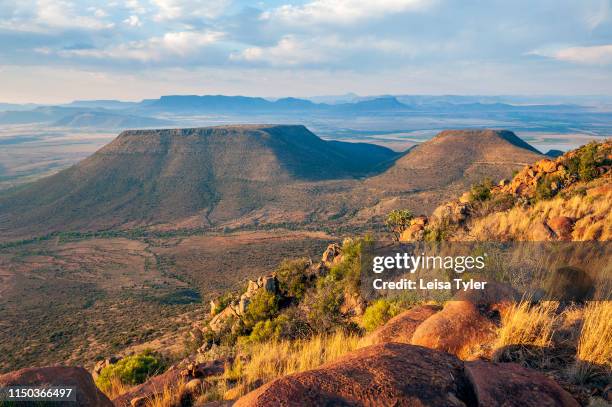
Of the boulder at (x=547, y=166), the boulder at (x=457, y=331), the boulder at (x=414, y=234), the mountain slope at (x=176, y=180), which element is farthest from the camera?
the mountain slope at (x=176, y=180)

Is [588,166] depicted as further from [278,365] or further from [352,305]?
[278,365]

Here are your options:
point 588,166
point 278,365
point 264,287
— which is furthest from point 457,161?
point 278,365

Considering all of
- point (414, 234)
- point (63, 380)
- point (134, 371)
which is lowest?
point (134, 371)

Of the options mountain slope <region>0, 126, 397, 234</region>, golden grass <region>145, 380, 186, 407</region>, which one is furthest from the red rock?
mountain slope <region>0, 126, 397, 234</region>

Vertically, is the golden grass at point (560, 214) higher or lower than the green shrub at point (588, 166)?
lower

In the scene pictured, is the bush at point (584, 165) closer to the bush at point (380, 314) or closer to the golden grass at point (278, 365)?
the bush at point (380, 314)

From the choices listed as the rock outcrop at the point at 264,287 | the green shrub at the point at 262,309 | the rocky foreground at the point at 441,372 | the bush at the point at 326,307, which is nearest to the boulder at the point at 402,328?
the rocky foreground at the point at 441,372

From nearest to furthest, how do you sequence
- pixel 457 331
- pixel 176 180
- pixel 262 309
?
pixel 457 331
pixel 262 309
pixel 176 180
